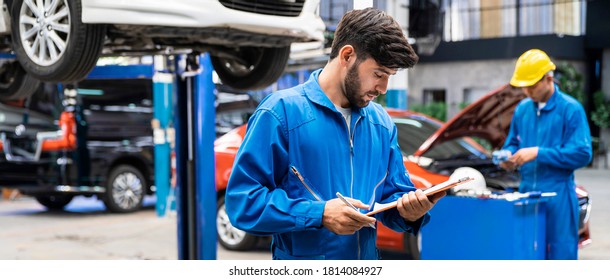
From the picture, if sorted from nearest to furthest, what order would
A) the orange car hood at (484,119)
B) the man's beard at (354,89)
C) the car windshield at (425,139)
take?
1. the man's beard at (354,89)
2. the orange car hood at (484,119)
3. the car windshield at (425,139)

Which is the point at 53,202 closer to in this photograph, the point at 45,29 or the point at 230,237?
the point at 230,237

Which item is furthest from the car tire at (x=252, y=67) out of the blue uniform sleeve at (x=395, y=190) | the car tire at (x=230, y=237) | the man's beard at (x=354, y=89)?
the man's beard at (x=354, y=89)

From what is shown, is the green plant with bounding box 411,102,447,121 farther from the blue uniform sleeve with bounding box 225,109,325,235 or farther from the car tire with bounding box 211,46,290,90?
the blue uniform sleeve with bounding box 225,109,325,235

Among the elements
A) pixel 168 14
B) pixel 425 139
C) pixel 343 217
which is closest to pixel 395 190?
pixel 343 217

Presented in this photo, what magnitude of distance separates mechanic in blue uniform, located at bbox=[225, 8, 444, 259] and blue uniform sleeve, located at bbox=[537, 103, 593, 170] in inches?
106

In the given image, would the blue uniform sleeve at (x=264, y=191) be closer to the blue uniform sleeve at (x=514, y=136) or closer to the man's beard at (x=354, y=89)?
the man's beard at (x=354, y=89)

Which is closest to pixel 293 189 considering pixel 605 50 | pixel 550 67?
pixel 550 67

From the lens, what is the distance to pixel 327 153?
2311 millimetres

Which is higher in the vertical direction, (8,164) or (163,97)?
(163,97)

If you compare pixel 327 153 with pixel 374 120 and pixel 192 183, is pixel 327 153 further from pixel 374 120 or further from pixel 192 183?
pixel 192 183

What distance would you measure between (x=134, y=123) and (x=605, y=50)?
51.4 feet

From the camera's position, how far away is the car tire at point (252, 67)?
545 cm

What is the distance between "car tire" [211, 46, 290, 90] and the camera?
5.45m

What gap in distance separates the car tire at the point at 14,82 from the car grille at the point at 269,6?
1802 millimetres
